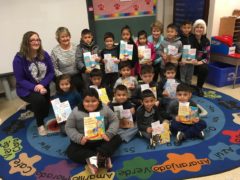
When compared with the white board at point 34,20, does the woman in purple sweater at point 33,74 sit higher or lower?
lower

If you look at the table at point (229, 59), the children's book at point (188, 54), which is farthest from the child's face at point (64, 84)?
the table at point (229, 59)

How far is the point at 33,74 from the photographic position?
3045mm

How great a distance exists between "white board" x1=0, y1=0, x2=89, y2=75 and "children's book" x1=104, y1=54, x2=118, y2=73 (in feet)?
2.76

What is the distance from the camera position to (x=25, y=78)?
10.0 ft

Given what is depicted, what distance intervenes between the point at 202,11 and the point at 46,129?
3192 mm

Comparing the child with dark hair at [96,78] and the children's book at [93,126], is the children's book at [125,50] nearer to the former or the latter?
the child with dark hair at [96,78]

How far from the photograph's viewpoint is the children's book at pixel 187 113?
8.75ft

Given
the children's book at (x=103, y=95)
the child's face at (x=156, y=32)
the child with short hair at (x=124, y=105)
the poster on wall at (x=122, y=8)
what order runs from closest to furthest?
the child with short hair at (x=124, y=105)
the children's book at (x=103, y=95)
the child's face at (x=156, y=32)
the poster on wall at (x=122, y=8)

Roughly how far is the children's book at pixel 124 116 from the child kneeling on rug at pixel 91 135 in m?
0.31

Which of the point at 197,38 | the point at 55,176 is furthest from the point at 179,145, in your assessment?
the point at 197,38

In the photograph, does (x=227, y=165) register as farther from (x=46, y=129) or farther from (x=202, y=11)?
(x=202, y=11)

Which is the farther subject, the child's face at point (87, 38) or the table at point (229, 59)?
the table at point (229, 59)

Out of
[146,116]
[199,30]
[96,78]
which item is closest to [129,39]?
[96,78]

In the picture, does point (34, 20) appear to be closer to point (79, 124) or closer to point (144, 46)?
point (144, 46)
